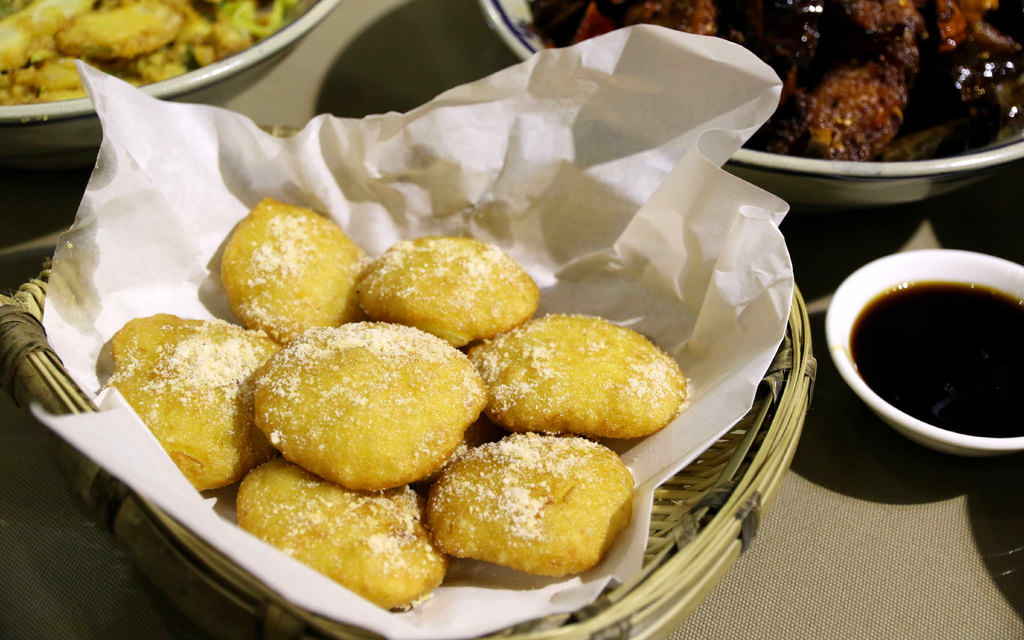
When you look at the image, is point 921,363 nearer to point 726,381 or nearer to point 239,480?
point 726,381

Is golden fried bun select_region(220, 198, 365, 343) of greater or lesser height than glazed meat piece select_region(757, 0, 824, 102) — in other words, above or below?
below

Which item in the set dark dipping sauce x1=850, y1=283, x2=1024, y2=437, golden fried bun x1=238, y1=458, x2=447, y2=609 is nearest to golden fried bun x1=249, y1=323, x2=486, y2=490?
golden fried bun x1=238, y1=458, x2=447, y2=609

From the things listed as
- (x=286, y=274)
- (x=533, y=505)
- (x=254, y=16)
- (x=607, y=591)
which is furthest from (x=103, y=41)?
(x=607, y=591)

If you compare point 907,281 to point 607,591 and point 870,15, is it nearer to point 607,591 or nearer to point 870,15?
point 870,15

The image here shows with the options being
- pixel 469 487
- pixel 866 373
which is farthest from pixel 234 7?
pixel 866 373

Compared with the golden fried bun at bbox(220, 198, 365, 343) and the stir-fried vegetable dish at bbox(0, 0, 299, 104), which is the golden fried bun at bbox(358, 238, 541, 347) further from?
the stir-fried vegetable dish at bbox(0, 0, 299, 104)
